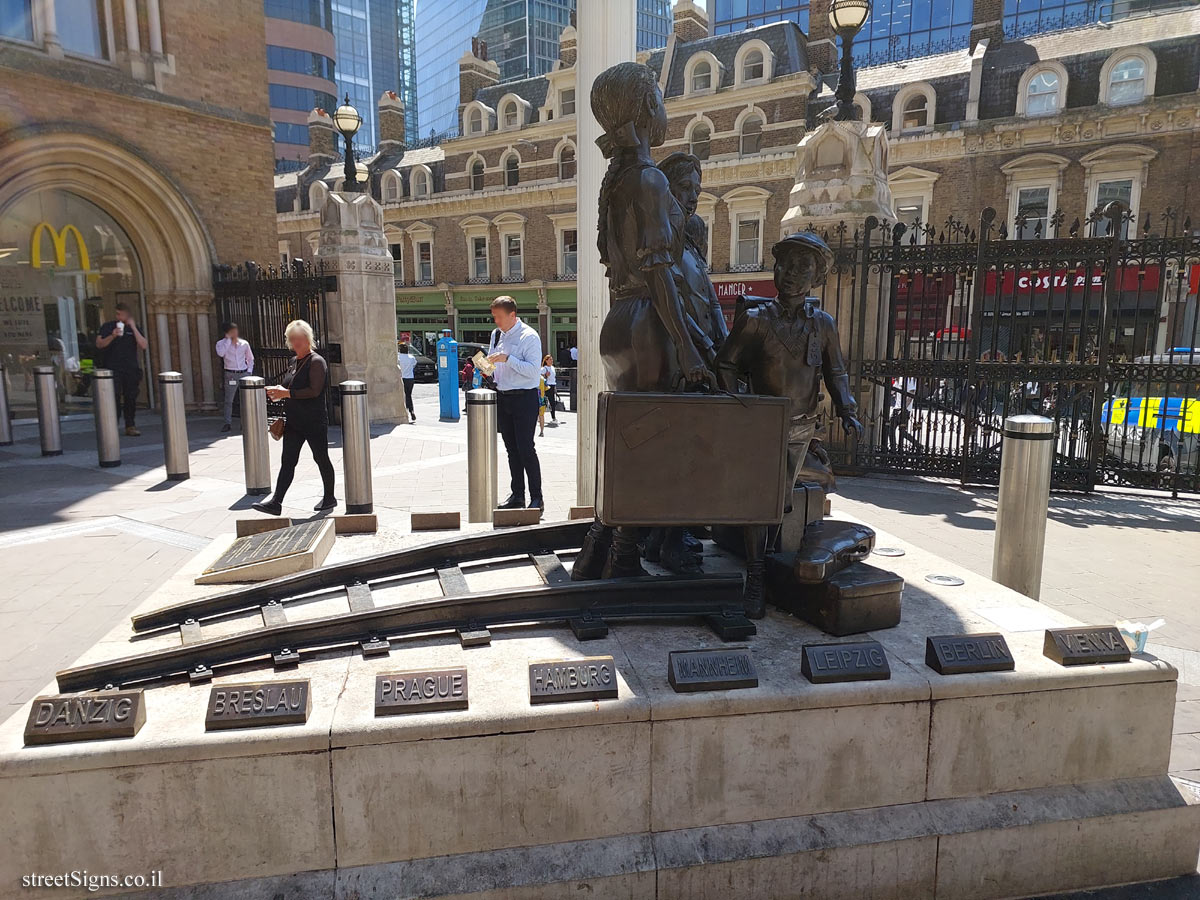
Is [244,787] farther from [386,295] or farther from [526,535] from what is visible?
[386,295]

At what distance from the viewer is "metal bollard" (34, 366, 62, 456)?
34.1 feet

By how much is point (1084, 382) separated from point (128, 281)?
16.8 m

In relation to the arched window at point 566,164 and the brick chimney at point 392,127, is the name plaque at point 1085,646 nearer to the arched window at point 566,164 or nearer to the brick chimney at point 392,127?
the arched window at point 566,164

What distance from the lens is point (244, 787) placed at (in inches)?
90.8

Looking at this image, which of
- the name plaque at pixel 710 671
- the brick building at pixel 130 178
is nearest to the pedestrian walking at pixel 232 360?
the brick building at pixel 130 178

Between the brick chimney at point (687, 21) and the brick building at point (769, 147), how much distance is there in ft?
0.27

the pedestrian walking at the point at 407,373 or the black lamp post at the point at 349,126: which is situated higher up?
the black lamp post at the point at 349,126

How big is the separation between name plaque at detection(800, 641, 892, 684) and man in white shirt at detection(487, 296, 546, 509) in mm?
4368

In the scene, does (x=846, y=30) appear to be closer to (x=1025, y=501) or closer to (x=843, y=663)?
(x=1025, y=501)

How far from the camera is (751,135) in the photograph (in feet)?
93.2

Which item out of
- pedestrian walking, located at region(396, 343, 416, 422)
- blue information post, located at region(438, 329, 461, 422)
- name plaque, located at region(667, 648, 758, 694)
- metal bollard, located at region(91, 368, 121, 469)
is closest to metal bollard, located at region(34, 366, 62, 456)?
metal bollard, located at region(91, 368, 121, 469)

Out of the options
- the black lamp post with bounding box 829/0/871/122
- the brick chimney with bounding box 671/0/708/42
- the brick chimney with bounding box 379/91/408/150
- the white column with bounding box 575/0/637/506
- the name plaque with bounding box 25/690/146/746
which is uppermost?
the brick chimney with bounding box 671/0/708/42

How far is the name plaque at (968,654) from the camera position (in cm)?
268

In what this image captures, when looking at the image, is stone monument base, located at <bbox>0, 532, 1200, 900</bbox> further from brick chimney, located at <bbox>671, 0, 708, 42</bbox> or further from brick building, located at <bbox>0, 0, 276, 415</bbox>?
brick chimney, located at <bbox>671, 0, 708, 42</bbox>
